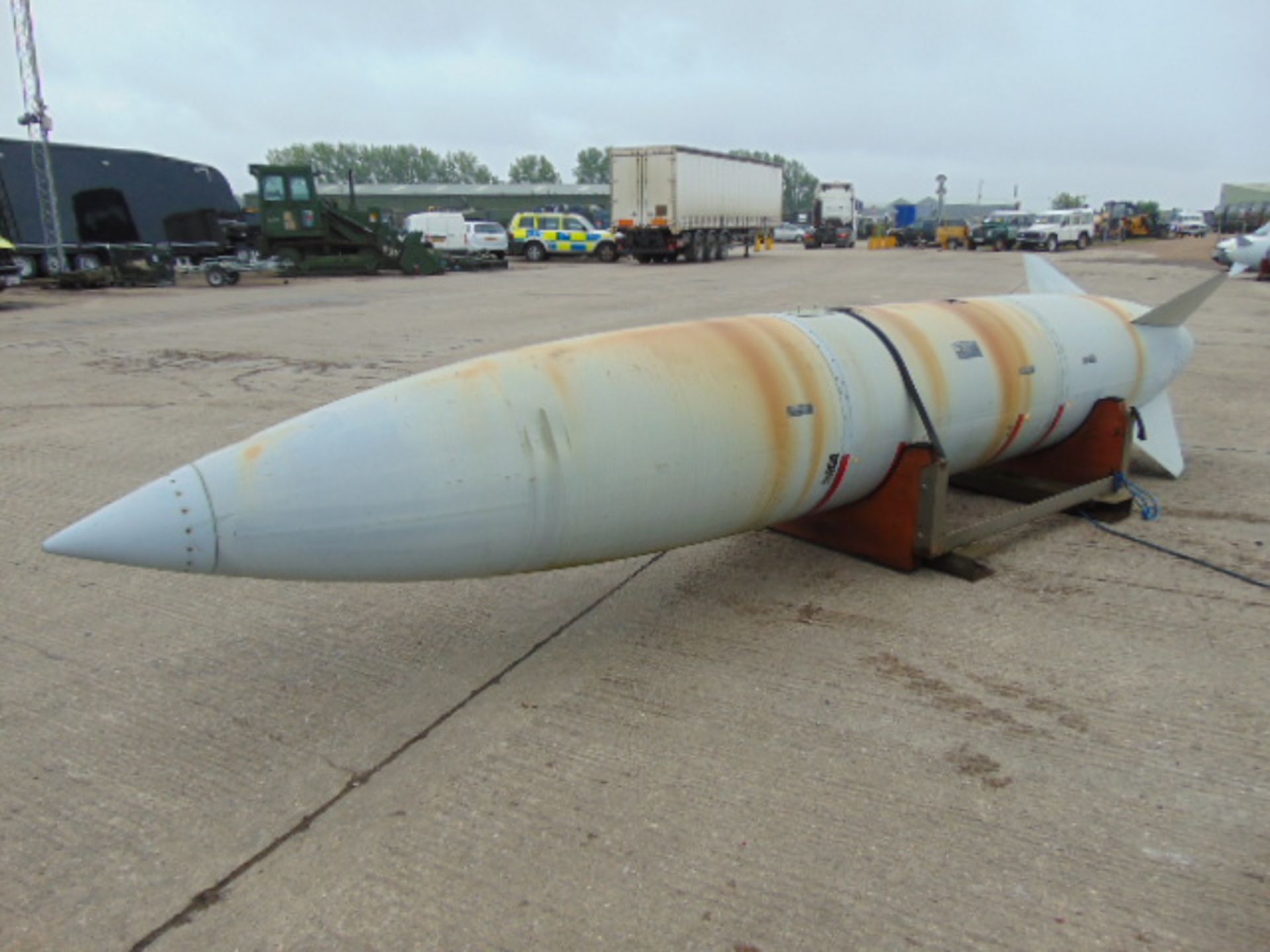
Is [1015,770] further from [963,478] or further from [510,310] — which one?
[510,310]

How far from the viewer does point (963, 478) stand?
4.93 metres

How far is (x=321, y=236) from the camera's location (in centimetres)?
2169

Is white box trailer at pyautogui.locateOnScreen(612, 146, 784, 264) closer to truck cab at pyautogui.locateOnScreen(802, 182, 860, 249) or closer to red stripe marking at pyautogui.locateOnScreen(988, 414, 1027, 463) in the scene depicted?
truck cab at pyautogui.locateOnScreen(802, 182, 860, 249)

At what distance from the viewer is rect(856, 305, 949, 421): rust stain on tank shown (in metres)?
3.67

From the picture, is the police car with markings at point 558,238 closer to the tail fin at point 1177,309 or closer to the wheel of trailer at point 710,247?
the wheel of trailer at point 710,247

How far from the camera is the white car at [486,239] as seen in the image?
84.8 feet

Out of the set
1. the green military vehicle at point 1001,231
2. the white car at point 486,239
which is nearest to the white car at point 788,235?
the green military vehicle at point 1001,231

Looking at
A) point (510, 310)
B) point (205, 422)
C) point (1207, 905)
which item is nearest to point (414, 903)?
point (1207, 905)

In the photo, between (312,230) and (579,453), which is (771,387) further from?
(312,230)

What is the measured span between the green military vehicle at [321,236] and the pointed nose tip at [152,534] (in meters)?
21.1

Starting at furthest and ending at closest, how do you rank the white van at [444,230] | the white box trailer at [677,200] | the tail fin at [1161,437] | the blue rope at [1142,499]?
the white van at [444,230]
the white box trailer at [677,200]
the tail fin at [1161,437]
the blue rope at [1142,499]

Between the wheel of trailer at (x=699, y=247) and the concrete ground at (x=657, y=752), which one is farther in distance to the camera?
the wheel of trailer at (x=699, y=247)

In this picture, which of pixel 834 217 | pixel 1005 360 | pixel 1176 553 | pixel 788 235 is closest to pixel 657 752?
pixel 1005 360

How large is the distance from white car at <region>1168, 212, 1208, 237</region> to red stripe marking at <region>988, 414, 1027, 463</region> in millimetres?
60998
